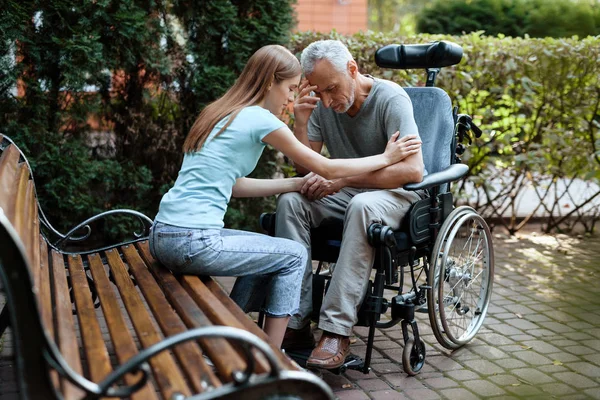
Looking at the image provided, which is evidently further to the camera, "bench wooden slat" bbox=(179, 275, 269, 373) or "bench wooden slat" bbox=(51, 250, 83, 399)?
"bench wooden slat" bbox=(179, 275, 269, 373)

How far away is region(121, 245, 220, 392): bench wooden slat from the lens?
224 centimetres

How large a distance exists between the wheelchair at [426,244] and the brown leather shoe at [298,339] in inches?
3.8

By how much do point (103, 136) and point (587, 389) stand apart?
13.0ft

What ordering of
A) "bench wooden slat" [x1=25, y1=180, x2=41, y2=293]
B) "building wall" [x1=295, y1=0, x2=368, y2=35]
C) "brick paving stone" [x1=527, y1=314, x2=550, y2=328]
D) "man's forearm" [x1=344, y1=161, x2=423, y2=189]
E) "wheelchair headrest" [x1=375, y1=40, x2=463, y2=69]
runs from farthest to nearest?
"building wall" [x1=295, y1=0, x2=368, y2=35] → "brick paving stone" [x1=527, y1=314, x2=550, y2=328] → "wheelchair headrest" [x1=375, y1=40, x2=463, y2=69] → "man's forearm" [x1=344, y1=161, x2=423, y2=189] → "bench wooden slat" [x1=25, y1=180, x2=41, y2=293]

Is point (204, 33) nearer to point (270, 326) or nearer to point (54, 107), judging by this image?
point (54, 107)

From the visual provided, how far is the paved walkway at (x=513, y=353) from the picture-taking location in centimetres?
361

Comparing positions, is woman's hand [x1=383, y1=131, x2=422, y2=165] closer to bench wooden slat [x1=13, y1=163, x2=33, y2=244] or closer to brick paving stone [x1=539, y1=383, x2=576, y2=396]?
brick paving stone [x1=539, y1=383, x2=576, y2=396]

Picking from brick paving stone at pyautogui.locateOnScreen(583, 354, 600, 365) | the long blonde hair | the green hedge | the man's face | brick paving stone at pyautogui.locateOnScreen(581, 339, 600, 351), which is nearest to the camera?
the long blonde hair

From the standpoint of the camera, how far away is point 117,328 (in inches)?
104

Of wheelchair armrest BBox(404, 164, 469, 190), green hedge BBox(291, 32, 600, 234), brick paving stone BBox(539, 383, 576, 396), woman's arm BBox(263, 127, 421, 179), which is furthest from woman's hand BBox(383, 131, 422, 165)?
green hedge BBox(291, 32, 600, 234)

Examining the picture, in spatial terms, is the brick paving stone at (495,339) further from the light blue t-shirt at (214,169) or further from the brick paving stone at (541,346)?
the light blue t-shirt at (214,169)

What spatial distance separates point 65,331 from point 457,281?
7.81 feet

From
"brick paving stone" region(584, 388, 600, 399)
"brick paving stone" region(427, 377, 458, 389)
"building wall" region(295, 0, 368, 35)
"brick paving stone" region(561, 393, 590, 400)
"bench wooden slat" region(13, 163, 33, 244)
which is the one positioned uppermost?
"building wall" region(295, 0, 368, 35)

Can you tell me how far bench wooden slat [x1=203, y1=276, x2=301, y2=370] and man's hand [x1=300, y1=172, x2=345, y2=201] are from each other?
2.95 feet
